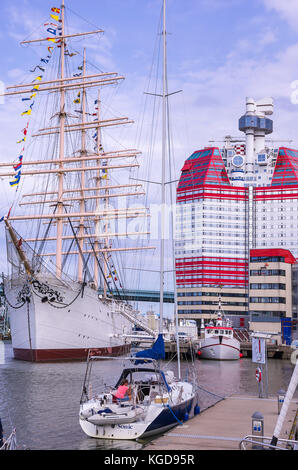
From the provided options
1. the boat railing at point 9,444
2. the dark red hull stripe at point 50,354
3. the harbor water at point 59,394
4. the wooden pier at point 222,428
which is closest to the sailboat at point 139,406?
the harbor water at point 59,394

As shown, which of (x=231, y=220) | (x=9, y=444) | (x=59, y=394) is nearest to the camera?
(x=9, y=444)

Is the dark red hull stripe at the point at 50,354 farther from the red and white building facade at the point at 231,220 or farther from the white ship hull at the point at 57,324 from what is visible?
the red and white building facade at the point at 231,220

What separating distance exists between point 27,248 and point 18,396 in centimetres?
2473

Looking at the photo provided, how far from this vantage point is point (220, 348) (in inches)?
2677

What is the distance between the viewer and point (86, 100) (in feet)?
261

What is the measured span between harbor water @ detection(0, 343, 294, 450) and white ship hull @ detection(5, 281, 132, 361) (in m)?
1.85

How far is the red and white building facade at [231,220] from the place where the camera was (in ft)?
509

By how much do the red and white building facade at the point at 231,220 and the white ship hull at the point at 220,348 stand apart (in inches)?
3232

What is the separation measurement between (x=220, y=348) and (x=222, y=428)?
49.0m

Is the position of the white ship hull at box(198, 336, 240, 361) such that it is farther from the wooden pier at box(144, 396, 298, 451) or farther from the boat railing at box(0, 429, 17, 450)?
the boat railing at box(0, 429, 17, 450)

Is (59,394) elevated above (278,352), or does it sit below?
above

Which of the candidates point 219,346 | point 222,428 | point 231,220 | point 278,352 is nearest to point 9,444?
point 222,428

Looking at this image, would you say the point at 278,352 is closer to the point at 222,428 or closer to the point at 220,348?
the point at 220,348
